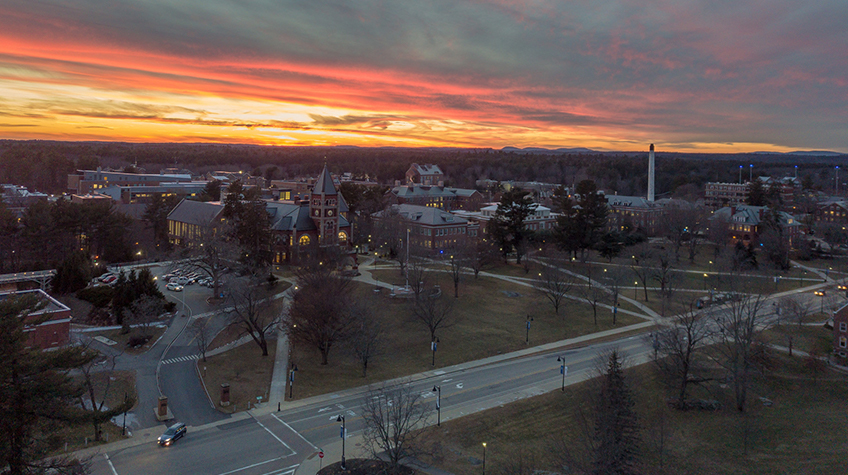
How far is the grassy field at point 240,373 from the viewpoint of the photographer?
41100 mm

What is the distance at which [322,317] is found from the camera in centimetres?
4834

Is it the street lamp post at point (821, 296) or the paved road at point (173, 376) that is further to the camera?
the street lamp post at point (821, 296)

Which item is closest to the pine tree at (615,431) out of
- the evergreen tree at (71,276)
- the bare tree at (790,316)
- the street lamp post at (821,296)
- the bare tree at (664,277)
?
the bare tree at (790,316)

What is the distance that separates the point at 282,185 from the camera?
176m

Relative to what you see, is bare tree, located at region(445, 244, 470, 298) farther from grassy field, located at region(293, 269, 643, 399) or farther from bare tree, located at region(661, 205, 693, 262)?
bare tree, located at region(661, 205, 693, 262)

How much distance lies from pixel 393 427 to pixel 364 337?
47.1 ft

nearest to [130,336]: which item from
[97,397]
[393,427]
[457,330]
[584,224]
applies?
[97,397]

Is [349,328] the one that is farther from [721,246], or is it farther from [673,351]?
[721,246]

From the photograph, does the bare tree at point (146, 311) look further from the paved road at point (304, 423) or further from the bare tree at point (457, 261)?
the bare tree at point (457, 261)

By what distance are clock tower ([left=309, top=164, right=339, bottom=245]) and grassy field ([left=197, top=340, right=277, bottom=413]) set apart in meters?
31.7

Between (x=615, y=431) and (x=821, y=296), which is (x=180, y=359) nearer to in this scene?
(x=615, y=431)

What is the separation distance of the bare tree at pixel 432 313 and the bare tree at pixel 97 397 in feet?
85.1

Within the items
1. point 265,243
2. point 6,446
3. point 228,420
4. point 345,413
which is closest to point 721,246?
point 265,243

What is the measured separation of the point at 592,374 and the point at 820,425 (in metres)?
15.4
